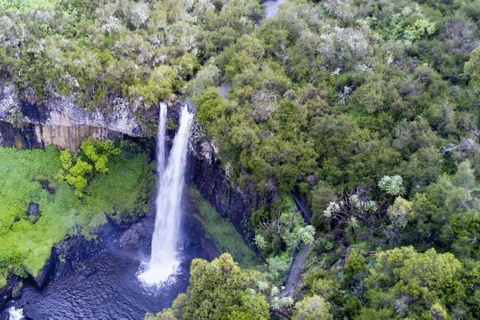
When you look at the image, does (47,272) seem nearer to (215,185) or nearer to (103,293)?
(103,293)

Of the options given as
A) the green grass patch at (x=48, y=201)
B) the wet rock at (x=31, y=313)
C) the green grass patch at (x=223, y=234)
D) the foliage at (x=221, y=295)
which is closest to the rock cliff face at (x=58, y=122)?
A: the green grass patch at (x=48, y=201)

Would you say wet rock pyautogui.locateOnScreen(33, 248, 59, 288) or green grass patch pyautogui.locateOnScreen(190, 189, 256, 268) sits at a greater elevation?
green grass patch pyautogui.locateOnScreen(190, 189, 256, 268)

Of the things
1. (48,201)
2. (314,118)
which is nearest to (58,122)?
(48,201)

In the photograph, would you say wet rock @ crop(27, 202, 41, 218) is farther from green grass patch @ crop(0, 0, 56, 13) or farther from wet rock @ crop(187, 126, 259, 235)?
green grass patch @ crop(0, 0, 56, 13)

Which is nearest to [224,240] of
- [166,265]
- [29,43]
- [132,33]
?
[166,265]

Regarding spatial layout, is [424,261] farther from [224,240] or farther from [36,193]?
[36,193]

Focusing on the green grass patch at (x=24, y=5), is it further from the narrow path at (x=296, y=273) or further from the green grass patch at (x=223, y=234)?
the narrow path at (x=296, y=273)

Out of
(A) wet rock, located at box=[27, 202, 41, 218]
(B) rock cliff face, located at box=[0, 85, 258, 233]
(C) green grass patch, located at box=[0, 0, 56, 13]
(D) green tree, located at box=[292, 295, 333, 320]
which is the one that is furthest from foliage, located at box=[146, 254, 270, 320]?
(C) green grass patch, located at box=[0, 0, 56, 13]
